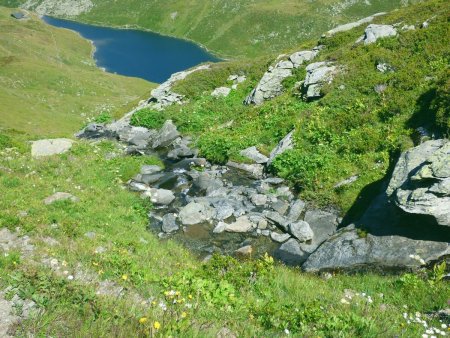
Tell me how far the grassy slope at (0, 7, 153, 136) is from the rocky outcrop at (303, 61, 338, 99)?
82.8 feet

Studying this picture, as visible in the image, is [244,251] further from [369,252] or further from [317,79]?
[317,79]

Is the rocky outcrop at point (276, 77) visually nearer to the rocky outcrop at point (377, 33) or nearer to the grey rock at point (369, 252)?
the rocky outcrop at point (377, 33)

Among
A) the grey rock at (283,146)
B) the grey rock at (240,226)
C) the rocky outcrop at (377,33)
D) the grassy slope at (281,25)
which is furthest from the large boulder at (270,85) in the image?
the grassy slope at (281,25)

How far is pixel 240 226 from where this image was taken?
18469 millimetres

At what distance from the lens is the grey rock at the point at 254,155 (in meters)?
25.2

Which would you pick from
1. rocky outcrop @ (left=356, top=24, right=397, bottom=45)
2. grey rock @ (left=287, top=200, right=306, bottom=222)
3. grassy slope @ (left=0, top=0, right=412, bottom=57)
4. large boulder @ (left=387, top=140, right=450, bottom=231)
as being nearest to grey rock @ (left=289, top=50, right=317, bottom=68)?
rocky outcrop @ (left=356, top=24, right=397, bottom=45)

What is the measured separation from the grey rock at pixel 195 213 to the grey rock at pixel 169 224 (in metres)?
0.39

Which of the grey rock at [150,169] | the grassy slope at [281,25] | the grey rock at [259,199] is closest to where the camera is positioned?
the grey rock at [259,199]

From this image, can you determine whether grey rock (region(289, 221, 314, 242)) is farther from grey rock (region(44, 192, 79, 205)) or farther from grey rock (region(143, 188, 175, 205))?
grey rock (region(44, 192, 79, 205))

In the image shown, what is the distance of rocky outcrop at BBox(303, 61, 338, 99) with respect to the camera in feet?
97.2

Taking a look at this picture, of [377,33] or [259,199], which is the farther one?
[377,33]

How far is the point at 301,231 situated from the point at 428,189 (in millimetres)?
5785

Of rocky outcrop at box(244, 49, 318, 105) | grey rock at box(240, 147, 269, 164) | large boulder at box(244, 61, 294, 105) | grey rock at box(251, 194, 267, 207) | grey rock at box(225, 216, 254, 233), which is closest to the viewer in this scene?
grey rock at box(225, 216, 254, 233)

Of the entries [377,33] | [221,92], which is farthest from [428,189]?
[221,92]
